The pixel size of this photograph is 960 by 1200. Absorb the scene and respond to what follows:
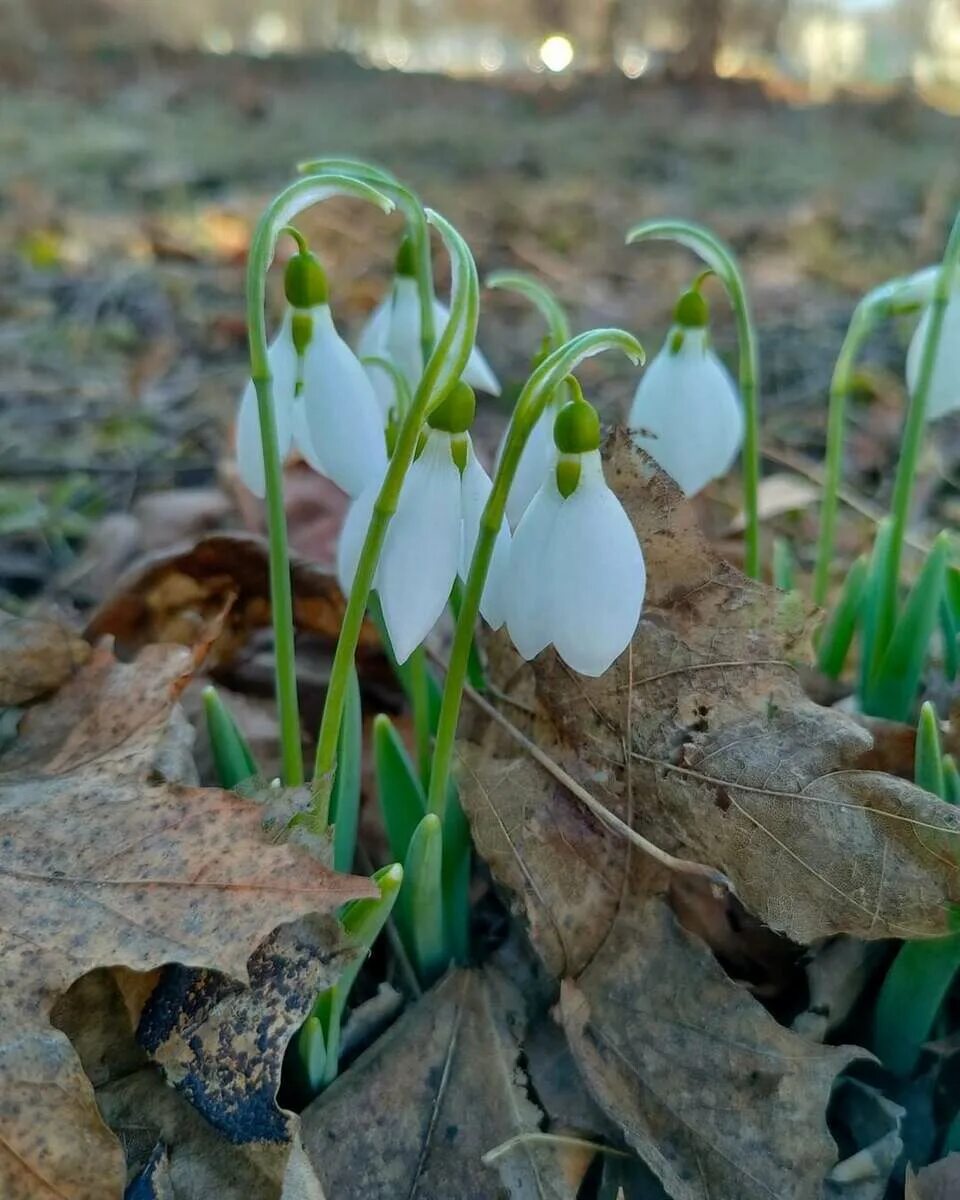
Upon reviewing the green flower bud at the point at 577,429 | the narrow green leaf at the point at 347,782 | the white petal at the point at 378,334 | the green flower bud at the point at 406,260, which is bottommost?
the narrow green leaf at the point at 347,782

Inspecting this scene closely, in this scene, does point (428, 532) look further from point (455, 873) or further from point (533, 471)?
point (455, 873)

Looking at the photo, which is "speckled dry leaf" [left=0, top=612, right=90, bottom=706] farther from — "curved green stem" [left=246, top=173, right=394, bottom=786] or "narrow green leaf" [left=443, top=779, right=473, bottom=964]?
"narrow green leaf" [left=443, top=779, right=473, bottom=964]

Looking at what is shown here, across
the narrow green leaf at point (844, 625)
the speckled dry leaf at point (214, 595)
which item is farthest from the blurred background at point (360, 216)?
the narrow green leaf at point (844, 625)

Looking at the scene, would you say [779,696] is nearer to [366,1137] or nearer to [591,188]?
[366,1137]

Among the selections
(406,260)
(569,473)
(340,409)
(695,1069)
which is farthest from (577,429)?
(695,1069)

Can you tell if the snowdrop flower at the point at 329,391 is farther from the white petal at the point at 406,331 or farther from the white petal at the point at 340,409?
the white petal at the point at 406,331

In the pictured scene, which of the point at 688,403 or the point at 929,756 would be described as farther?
the point at 688,403
